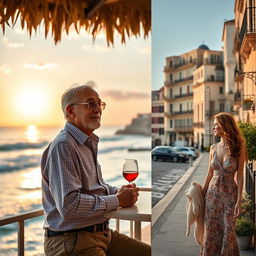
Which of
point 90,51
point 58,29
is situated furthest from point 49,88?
point 58,29

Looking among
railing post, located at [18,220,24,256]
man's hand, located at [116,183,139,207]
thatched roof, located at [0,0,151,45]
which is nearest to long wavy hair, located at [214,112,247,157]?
man's hand, located at [116,183,139,207]

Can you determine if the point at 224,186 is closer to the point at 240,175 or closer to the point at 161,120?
the point at 240,175

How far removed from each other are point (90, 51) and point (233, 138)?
10234mm

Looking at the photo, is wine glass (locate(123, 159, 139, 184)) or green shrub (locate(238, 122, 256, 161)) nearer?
green shrub (locate(238, 122, 256, 161))

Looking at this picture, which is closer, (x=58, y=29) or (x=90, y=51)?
(x=58, y=29)

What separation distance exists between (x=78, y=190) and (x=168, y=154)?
396 mm

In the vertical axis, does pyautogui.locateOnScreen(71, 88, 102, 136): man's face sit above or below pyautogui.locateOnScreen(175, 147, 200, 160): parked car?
above

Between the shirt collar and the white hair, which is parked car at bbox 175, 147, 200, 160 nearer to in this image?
the shirt collar

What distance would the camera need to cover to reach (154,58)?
200cm

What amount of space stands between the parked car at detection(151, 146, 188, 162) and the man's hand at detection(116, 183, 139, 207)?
0.72ft

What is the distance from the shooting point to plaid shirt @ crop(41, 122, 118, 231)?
200 cm

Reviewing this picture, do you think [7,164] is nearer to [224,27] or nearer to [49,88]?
[49,88]

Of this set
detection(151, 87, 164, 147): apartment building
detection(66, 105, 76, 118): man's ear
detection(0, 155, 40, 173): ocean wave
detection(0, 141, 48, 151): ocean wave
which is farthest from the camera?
detection(0, 141, 48, 151): ocean wave

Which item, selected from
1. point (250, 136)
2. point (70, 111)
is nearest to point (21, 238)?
point (70, 111)
